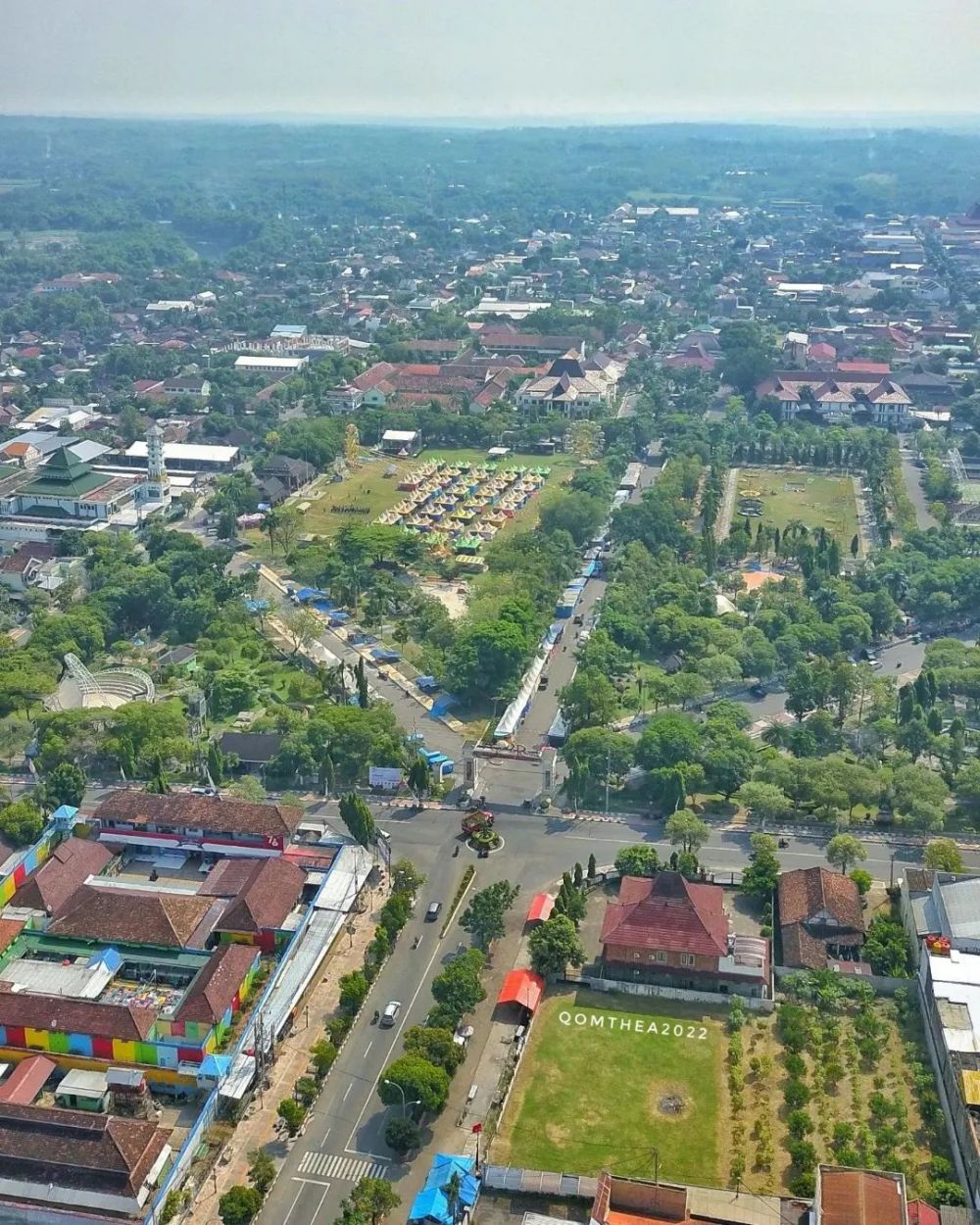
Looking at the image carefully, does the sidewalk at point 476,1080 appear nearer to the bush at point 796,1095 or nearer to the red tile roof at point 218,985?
the red tile roof at point 218,985

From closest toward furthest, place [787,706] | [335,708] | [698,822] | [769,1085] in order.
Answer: [769,1085]
[698,822]
[335,708]
[787,706]

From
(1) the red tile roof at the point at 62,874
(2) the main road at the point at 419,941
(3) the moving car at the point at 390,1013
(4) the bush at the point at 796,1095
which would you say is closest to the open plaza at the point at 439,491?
(2) the main road at the point at 419,941

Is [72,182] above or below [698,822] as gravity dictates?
above

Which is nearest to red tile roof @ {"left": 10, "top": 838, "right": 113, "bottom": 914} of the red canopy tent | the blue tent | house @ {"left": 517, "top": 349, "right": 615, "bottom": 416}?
the red canopy tent

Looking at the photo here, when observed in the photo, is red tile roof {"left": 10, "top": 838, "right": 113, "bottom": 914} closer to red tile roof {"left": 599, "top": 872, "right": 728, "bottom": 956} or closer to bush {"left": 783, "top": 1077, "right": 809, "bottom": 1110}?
red tile roof {"left": 599, "top": 872, "right": 728, "bottom": 956}

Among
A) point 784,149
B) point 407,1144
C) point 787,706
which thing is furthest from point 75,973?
point 784,149

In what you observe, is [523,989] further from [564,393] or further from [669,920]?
[564,393]

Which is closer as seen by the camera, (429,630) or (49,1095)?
(49,1095)

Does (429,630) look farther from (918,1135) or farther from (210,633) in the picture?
(918,1135)
